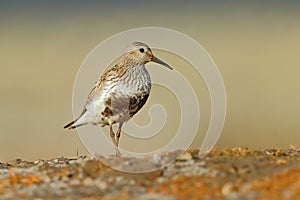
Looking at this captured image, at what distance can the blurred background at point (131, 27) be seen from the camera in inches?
1045

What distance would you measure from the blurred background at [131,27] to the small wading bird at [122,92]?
702 cm

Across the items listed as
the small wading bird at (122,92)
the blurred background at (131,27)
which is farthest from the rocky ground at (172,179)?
the blurred background at (131,27)

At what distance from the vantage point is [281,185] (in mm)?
11531


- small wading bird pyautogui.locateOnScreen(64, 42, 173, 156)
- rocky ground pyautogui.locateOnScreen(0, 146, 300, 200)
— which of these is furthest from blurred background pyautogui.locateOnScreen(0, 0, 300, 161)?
rocky ground pyautogui.locateOnScreen(0, 146, 300, 200)

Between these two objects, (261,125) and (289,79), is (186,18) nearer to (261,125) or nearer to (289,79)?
(289,79)

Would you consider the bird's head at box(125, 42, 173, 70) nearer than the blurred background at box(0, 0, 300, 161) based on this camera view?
Yes

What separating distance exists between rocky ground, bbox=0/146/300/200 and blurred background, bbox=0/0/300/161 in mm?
9066

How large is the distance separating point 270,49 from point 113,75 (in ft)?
71.5

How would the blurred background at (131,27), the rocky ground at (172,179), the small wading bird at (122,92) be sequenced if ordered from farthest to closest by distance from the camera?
the blurred background at (131,27)
the small wading bird at (122,92)
the rocky ground at (172,179)

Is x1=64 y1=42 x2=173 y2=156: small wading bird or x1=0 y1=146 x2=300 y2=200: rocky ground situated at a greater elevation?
x1=64 y1=42 x2=173 y2=156: small wading bird

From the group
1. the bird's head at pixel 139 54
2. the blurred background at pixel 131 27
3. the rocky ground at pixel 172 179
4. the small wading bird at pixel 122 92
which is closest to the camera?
the rocky ground at pixel 172 179

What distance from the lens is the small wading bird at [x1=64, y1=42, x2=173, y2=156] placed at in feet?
49.9

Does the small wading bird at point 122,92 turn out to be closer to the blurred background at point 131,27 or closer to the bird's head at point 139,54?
the bird's head at point 139,54

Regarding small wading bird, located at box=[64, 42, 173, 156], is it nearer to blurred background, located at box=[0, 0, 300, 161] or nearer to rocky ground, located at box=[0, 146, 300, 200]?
rocky ground, located at box=[0, 146, 300, 200]
